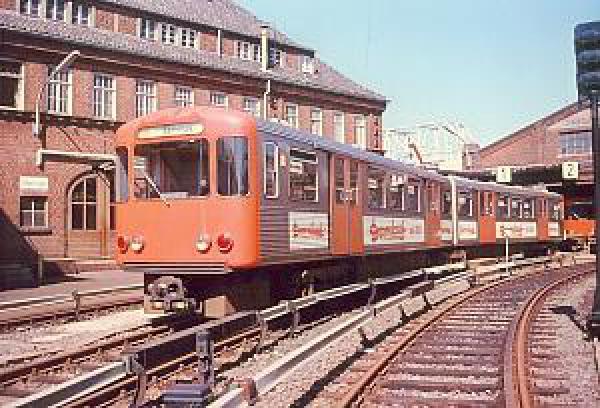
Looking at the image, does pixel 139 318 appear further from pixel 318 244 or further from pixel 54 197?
pixel 54 197

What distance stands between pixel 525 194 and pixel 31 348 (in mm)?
23078

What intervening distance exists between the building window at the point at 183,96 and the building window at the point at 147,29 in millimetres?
2806

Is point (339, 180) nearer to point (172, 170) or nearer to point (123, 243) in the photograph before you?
point (172, 170)

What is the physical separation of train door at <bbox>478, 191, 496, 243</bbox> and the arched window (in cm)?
1429

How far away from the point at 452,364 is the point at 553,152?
45.6 meters

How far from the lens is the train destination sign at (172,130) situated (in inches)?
425

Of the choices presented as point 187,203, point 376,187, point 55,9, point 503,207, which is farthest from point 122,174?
point 55,9

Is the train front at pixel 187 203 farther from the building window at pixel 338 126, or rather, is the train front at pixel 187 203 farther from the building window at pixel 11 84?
the building window at pixel 338 126

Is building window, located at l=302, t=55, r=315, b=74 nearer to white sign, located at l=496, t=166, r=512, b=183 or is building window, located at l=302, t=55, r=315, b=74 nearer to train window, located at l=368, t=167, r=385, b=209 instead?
white sign, located at l=496, t=166, r=512, b=183

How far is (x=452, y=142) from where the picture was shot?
76.2 metres

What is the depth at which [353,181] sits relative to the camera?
46.7 ft

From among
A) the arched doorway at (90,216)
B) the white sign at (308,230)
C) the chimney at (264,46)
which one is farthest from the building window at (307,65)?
the white sign at (308,230)

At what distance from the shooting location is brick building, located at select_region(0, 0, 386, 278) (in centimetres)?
2439

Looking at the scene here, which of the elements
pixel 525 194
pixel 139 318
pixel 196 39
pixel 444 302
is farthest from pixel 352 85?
pixel 139 318
